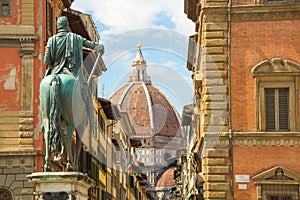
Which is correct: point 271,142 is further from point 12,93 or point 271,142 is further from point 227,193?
point 12,93

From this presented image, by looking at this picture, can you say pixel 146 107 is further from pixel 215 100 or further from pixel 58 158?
pixel 58 158

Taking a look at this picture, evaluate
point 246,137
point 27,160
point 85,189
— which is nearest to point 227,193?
point 246,137

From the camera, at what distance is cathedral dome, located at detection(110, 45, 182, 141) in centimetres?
17312

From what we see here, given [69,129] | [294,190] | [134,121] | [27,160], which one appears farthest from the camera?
[134,121]

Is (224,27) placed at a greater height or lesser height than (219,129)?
greater

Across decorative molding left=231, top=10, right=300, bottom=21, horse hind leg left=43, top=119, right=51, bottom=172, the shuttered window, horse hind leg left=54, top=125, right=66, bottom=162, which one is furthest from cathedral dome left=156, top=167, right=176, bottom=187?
horse hind leg left=43, top=119, right=51, bottom=172

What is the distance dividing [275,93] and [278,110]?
2.16ft

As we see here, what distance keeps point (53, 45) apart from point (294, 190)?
16.1 meters

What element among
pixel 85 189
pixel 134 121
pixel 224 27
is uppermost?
pixel 134 121

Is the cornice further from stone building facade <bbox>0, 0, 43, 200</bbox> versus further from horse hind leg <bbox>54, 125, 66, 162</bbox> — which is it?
horse hind leg <bbox>54, 125, 66, 162</bbox>

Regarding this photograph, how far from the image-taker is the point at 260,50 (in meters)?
29.7

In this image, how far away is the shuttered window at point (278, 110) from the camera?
2945 centimetres

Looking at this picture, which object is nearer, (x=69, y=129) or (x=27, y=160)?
(x=69, y=129)

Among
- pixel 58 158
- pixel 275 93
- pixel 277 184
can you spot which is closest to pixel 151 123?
pixel 275 93
